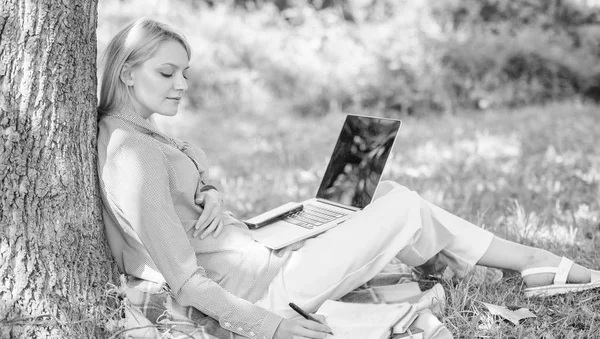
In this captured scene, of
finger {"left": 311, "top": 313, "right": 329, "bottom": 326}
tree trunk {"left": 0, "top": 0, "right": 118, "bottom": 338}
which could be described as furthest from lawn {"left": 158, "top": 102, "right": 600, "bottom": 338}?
tree trunk {"left": 0, "top": 0, "right": 118, "bottom": 338}

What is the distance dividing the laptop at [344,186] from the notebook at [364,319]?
1.05ft

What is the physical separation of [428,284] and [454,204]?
47.4 inches

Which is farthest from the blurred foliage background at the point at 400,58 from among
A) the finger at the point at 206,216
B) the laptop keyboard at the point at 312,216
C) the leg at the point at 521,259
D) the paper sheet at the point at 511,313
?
the finger at the point at 206,216

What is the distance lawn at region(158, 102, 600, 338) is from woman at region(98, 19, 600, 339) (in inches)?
10.5

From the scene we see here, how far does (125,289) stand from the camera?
2.40m

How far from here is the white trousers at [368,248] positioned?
2400 millimetres

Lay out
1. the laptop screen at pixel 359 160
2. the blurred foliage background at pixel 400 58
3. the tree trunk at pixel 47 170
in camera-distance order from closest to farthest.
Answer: the tree trunk at pixel 47 170, the laptop screen at pixel 359 160, the blurred foliage background at pixel 400 58

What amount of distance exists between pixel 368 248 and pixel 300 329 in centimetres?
45

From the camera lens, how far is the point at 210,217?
2.43m

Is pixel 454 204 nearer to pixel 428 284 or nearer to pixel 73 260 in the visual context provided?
pixel 428 284

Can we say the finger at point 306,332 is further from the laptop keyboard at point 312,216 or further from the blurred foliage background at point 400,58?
the blurred foliage background at point 400,58

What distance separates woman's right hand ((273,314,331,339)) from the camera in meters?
2.16

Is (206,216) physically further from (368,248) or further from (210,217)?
(368,248)

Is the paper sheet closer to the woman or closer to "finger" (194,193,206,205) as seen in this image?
the woman
